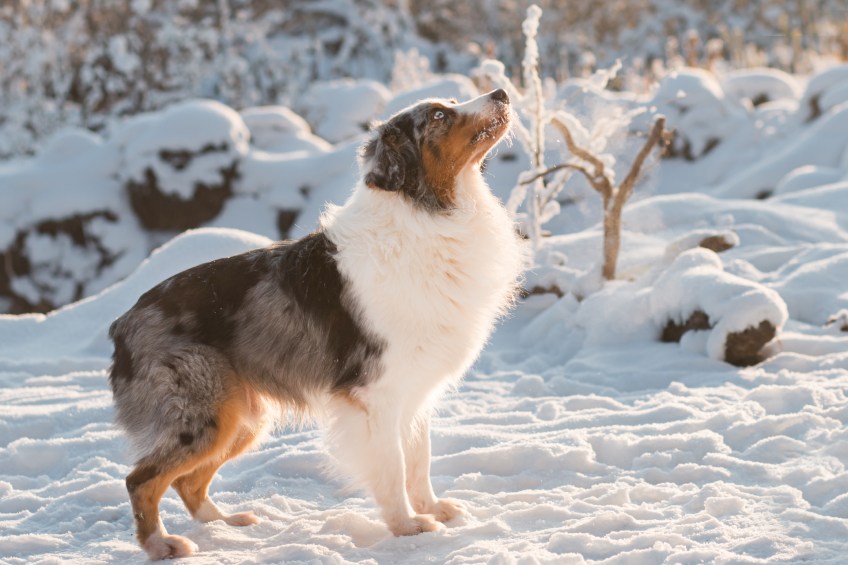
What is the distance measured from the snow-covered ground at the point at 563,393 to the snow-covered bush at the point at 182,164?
38 millimetres

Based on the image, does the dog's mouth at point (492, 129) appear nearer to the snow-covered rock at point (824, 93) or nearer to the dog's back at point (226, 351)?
the dog's back at point (226, 351)

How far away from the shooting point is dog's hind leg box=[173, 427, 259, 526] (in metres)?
4.19

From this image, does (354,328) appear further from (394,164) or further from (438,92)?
(438,92)

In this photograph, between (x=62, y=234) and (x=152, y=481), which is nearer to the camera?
(x=152, y=481)

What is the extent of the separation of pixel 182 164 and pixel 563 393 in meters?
8.02

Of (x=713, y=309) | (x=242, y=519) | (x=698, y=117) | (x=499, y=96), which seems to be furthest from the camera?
(x=698, y=117)

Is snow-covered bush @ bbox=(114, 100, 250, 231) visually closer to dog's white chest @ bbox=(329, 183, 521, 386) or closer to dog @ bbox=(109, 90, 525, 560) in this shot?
dog @ bbox=(109, 90, 525, 560)

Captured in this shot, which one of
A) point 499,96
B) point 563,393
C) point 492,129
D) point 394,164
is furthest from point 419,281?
point 563,393

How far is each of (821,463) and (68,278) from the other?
34.7 ft

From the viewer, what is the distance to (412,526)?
3871 millimetres

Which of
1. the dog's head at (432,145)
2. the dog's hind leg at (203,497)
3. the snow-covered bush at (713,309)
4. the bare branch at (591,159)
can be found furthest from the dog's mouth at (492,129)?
the bare branch at (591,159)

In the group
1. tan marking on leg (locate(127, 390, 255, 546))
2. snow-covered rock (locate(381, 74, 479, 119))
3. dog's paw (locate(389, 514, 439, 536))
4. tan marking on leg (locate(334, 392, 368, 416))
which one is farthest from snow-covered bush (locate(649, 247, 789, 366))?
snow-covered rock (locate(381, 74, 479, 119))

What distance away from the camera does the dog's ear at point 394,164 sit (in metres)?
3.91

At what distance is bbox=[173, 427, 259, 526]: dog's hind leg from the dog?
57mm
